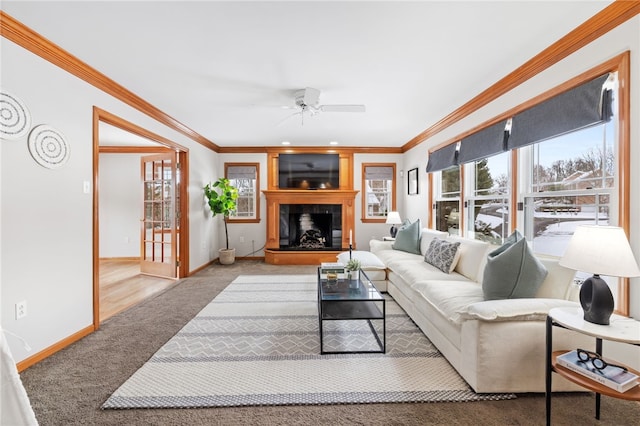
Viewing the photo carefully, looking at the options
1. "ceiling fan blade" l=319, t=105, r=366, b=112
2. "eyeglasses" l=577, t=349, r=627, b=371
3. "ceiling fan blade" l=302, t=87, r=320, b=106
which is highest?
"ceiling fan blade" l=302, t=87, r=320, b=106

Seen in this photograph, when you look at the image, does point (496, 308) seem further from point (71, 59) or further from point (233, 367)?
point (71, 59)

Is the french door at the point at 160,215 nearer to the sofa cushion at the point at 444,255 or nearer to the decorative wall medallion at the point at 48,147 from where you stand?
the decorative wall medallion at the point at 48,147

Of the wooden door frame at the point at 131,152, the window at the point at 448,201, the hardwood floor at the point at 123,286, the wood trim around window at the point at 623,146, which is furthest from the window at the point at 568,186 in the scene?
the hardwood floor at the point at 123,286

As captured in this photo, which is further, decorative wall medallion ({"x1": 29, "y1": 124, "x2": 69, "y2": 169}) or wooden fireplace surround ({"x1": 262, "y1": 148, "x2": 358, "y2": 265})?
wooden fireplace surround ({"x1": 262, "y1": 148, "x2": 358, "y2": 265})

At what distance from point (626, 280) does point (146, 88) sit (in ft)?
14.4

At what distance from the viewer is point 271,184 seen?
247 inches

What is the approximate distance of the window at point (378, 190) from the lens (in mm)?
6355

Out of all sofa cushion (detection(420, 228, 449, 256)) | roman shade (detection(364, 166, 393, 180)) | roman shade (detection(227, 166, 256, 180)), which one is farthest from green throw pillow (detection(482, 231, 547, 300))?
roman shade (detection(227, 166, 256, 180))

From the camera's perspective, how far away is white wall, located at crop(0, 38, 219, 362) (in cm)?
206

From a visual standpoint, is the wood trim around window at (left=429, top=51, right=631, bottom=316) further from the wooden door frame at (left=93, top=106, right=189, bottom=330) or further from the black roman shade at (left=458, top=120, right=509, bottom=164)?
the wooden door frame at (left=93, top=106, right=189, bottom=330)

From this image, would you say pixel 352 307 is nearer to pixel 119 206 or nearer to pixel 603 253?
pixel 603 253

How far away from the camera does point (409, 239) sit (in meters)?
4.41

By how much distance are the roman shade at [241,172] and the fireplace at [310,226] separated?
979mm

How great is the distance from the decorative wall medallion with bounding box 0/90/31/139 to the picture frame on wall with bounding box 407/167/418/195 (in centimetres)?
→ 524
